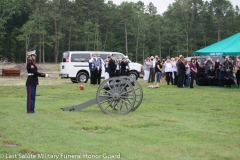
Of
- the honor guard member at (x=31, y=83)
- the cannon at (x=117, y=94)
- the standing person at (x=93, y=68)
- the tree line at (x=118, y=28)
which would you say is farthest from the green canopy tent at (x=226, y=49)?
the tree line at (x=118, y=28)

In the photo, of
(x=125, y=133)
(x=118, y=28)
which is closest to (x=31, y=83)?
(x=125, y=133)

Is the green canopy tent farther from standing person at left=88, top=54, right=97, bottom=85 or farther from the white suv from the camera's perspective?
the white suv

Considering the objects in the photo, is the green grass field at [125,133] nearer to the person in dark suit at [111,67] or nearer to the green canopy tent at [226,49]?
the person in dark suit at [111,67]

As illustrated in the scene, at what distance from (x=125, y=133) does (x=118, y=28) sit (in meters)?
84.0

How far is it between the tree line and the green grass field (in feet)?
227

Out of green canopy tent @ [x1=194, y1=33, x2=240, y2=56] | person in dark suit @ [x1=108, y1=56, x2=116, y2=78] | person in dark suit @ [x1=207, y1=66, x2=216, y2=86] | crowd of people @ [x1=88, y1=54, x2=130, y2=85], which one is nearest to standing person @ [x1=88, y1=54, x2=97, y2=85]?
crowd of people @ [x1=88, y1=54, x2=130, y2=85]

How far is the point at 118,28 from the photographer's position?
302 feet

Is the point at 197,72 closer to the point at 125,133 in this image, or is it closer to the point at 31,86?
the point at 31,86

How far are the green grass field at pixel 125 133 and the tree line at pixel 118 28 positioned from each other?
69312 mm

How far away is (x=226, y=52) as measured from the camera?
2194cm

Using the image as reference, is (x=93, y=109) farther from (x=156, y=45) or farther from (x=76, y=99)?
(x=156, y=45)

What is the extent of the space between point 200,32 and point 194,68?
241ft

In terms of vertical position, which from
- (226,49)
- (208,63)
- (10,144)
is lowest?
(10,144)

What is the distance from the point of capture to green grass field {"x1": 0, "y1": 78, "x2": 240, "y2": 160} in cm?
711
